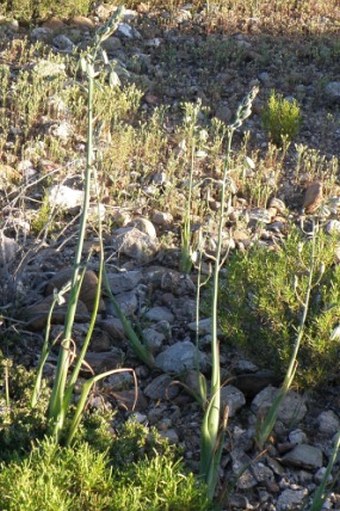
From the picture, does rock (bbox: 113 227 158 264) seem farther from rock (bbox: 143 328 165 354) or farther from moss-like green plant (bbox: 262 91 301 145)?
moss-like green plant (bbox: 262 91 301 145)

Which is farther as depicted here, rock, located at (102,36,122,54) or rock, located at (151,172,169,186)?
rock, located at (102,36,122,54)

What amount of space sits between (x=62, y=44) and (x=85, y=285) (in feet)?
13.8

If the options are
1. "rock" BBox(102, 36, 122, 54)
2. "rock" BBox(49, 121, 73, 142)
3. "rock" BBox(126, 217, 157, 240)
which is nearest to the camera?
"rock" BBox(126, 217, 157, 240)

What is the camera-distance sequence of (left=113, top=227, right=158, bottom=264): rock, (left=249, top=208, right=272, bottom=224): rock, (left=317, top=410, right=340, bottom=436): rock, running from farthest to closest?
(left=249, top=208, right=272, bottom=224): rock → (left=113, top=227, right=158, bottom=264): rock → (left=317, top=410, right=340, bottom=436): rock

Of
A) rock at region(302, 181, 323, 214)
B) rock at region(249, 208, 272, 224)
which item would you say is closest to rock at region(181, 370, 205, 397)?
rock at region(249, 208, 272, 224)

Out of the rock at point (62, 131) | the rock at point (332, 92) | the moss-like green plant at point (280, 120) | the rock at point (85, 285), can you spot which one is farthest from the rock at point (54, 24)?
the rock at point (85, 285)

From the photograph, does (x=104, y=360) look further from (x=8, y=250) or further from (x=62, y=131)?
(x=62, y=131)

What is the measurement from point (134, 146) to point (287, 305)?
9.27ft

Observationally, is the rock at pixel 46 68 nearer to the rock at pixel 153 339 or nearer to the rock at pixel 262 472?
the rock at pixel 153 339

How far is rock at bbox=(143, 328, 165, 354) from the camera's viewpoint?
4445 millimetres

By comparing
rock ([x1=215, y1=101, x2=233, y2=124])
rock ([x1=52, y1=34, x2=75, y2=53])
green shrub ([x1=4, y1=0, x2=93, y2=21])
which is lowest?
rock ([x1=215, y1=101, x2=233, y2=124])

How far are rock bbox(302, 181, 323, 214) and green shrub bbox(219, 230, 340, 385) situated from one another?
1853 mm

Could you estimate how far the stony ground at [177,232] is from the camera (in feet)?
12.6

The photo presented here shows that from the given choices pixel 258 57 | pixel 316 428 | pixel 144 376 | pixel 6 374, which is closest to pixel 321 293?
pixel 316 428
